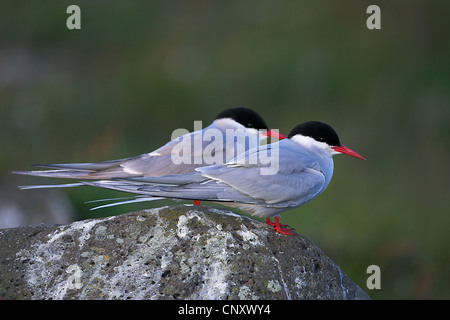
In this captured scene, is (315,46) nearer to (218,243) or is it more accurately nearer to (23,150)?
(23,150)

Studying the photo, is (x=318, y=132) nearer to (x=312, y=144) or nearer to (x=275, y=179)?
(x=312, y=144)

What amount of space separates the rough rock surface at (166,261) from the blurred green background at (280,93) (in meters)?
2.80

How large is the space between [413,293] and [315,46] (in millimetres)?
4771

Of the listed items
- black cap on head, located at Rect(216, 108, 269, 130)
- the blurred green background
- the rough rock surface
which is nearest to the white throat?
the rough rock surface

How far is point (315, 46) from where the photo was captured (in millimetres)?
10414

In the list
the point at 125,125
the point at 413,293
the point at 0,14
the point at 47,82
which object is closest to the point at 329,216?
the point at 413,293

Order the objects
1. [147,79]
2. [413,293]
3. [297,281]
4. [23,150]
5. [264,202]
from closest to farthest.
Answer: [297,281]
[264,202]
[413,293]
[23,150]
[147,79]

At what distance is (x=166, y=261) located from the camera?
3496mm

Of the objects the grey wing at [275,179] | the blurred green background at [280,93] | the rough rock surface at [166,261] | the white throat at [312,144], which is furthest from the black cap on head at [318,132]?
the blurred green background at [280,93]

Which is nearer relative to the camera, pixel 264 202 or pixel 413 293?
pixel 264 202

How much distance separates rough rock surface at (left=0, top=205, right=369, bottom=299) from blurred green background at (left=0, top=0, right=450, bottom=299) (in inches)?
110

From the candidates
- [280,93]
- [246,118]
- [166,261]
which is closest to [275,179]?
[166,261]

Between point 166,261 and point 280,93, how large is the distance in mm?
6392

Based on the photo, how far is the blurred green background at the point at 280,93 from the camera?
734 centimetres
